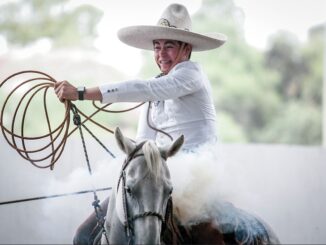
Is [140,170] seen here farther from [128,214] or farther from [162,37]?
[162,37]

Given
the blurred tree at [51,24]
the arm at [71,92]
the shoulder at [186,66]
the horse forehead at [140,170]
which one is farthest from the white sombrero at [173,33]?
the blurred tree at [51,24]

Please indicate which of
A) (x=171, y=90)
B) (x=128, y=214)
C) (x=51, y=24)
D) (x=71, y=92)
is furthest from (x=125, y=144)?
(x=51, y=24)

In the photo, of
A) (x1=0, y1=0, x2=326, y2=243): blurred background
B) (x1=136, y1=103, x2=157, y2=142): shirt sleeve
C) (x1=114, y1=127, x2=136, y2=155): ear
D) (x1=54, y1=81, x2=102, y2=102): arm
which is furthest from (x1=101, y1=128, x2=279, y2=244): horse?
(x1=0, y1=0, x2=326, y2=243): blurred background

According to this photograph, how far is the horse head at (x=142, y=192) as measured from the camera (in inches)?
94.7

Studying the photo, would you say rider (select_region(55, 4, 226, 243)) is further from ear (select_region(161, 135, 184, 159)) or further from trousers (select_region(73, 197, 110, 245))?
ear (select_region(161, 135, 184, 159))

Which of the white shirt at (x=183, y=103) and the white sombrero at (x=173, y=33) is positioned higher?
the white sombrero at (x=173, y=33)

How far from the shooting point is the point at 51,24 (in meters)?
12.9

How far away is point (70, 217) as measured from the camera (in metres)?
5.14

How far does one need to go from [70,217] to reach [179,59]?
2266mm

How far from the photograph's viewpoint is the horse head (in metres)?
2.40

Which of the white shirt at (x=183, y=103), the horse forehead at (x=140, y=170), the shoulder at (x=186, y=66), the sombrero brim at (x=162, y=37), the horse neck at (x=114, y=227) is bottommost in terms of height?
the horse neck at (x=114, y=227)

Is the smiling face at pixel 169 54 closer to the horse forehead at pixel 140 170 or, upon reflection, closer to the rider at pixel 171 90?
the rider at pixel 171 90

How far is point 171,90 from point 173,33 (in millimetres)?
348

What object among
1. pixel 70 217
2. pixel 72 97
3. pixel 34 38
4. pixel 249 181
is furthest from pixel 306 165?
pixel 34 38
